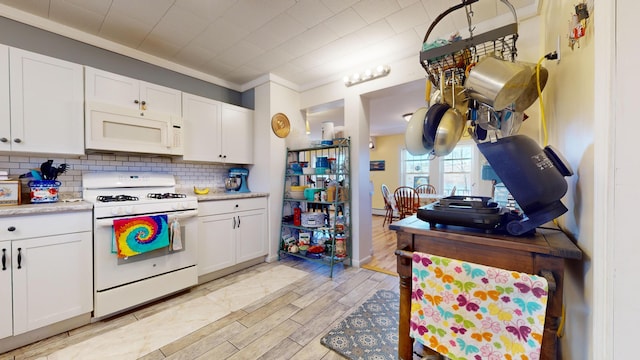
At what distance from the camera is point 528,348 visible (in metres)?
0.79

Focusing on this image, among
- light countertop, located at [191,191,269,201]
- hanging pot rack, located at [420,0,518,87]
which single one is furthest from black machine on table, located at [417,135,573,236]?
light countertop, located at [191,191,269,201]

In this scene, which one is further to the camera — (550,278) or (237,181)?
(237,181)

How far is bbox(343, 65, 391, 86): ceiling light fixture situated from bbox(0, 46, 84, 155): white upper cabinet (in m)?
2.63

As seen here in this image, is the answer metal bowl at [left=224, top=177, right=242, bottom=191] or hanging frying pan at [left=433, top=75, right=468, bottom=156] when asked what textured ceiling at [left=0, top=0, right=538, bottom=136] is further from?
metal bowl at [left=224, top=177, right=242, bottom=191]

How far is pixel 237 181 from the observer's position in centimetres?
328

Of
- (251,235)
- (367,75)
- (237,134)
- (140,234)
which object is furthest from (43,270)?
(367,75)

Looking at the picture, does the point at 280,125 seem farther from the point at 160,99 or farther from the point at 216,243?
the point at 216,243

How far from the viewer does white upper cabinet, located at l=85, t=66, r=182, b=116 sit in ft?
6.97

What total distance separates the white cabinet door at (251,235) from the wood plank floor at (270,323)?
0.25m

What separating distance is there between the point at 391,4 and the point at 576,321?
2.18m

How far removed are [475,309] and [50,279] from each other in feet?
8.59

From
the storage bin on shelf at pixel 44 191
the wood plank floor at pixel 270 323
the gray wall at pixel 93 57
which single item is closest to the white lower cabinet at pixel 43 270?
the wood plank floor at pixel 270 323

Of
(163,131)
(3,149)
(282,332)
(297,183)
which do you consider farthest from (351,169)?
(3,149)

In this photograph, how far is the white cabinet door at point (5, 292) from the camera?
1521 mm
